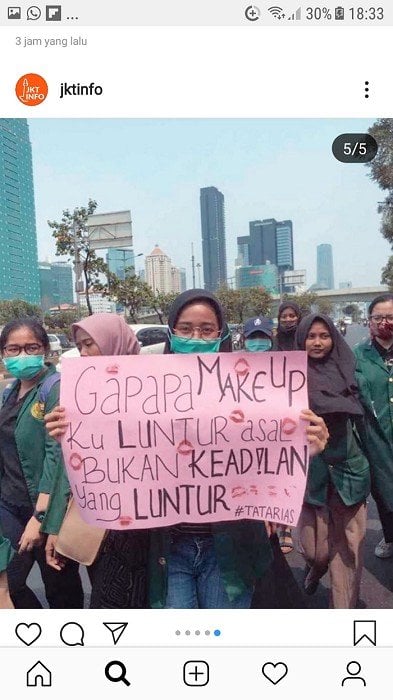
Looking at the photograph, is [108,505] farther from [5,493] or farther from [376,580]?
[376,580]

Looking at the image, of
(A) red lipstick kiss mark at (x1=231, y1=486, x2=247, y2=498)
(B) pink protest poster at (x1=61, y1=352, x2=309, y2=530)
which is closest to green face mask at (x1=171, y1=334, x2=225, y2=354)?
(B) pink protest poster at (x1=61, y1=352, x2=309, y2=530)

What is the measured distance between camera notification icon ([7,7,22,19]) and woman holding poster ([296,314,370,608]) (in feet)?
4.19

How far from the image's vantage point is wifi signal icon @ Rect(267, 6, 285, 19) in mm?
1260

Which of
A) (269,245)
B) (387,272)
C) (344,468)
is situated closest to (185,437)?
(344,468)

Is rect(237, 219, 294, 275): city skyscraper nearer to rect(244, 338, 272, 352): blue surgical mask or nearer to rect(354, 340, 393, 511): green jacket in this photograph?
rect(244, 338, 272, 352): blue surgical mask

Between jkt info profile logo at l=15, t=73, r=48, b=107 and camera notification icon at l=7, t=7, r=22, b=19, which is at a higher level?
camera notification icon at l=7, t=7, r=22, b=19

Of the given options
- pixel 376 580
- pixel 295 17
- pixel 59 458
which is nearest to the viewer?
pixel 295 17

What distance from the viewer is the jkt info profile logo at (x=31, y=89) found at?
4.23ft

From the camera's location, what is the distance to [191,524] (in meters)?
1.34

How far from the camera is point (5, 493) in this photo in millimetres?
1771

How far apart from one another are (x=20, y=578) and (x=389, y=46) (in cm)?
199

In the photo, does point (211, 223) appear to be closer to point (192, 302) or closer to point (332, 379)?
point (332, 379)
